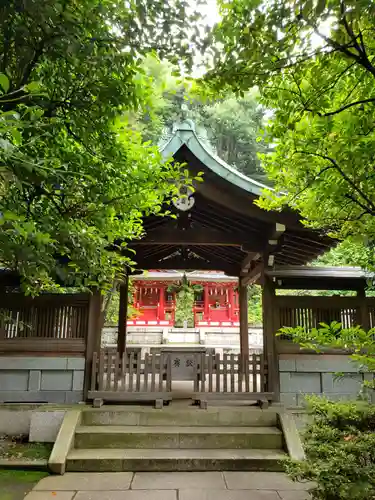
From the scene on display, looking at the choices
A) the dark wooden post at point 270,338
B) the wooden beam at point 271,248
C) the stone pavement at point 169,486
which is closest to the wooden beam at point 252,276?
the wooden beam at point 271,248

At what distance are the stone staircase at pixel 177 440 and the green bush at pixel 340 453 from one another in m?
1.92

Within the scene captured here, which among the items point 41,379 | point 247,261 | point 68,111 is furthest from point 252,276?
point 68,111

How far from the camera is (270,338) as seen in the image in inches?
253

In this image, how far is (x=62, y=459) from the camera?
15.3 feet

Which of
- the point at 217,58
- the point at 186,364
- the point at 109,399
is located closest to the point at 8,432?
the point at 109,399

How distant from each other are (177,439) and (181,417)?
49 centimetres

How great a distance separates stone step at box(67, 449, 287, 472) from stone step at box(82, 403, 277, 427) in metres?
0.76

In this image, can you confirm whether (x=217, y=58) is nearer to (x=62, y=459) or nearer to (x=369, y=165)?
(x=369, y=165)

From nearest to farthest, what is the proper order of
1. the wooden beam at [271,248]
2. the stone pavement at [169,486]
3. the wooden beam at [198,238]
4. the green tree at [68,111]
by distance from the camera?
1. the green tree at [68,111]
2. the stone pavement at [169,486]
3. the wooden beam at [271,248]
4. the wooden beam at [198,238]

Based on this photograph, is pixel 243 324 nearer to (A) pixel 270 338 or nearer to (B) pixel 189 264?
(B) pixel 189 264

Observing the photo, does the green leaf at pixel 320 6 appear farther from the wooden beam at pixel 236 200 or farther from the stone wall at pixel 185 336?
the stone wall at pixel 185 336

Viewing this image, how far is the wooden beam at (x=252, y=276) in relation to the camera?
7.76 metres

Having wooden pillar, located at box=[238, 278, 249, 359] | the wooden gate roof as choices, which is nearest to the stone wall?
wooden pillar, located at box=[238, 278, 249, 359]

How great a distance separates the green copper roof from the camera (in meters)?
5.91
